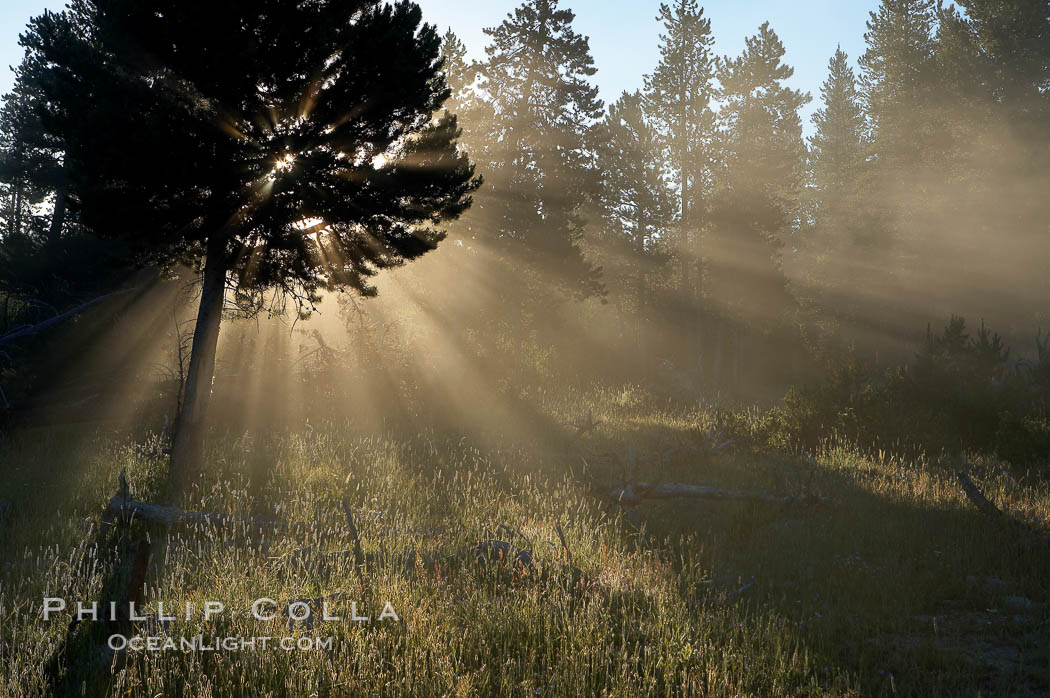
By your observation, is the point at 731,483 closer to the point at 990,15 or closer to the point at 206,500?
the point at 206,500

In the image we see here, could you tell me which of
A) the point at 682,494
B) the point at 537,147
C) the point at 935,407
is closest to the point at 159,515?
the point at 682,494

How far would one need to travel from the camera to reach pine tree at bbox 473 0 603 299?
82.5 ft

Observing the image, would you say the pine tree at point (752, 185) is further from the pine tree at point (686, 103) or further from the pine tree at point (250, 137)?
the pine tree at point (250, 137)

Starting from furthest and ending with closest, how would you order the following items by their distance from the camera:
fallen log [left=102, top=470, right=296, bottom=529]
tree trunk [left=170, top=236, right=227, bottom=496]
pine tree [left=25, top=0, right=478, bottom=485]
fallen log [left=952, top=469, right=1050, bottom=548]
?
tree trunk [left=170, top=236, right=227, bottom=496] → pine tree [left=25, top=0, right=478, bottom=485] → fallen log [left=952, top=469, right=1050, bottom=548] → fallen log [left=102, top=470, right=296, bottom=529]

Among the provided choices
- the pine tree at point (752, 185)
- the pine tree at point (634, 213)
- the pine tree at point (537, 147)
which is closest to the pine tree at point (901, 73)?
the pine tree at point (752, 185)

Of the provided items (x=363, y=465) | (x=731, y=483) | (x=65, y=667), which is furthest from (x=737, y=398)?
(x=65, y=667)

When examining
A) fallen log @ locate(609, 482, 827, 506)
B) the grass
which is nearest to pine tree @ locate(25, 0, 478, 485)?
the grass

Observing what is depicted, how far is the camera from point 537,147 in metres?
25.7

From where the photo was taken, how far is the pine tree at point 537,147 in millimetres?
25141

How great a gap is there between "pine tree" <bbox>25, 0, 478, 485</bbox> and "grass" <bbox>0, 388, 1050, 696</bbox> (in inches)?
112

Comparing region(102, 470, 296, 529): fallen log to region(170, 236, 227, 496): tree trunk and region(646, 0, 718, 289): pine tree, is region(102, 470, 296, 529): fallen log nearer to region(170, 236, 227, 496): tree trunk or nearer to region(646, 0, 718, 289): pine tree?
region(170, 236, 227, 496): tree trunk

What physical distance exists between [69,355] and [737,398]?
25.1 meters

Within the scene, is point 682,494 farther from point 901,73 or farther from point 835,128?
point 835,128

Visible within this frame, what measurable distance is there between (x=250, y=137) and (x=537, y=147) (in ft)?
57.9
